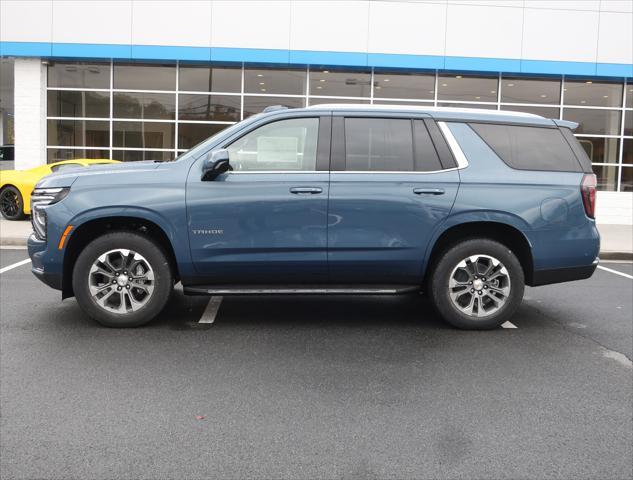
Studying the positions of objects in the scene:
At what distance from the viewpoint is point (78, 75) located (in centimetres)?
1869

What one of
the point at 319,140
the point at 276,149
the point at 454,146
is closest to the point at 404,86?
the point at 454,146

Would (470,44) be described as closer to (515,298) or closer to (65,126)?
(65,126)

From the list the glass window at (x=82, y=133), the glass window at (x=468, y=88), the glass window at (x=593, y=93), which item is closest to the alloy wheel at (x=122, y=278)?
the glass window at (x=82, y=133)

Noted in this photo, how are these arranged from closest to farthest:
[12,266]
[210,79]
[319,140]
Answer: [319,140] → [12,266] → [210,79]

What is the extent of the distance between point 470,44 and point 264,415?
54.3ft

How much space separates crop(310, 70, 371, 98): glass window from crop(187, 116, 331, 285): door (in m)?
13.5

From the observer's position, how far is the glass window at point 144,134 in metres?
18.8

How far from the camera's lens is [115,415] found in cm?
380

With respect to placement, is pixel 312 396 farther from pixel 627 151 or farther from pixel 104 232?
pixel 627 151

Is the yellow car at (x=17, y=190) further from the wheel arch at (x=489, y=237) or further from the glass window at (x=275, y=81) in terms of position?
the wheel arch at (x=489, y=237)

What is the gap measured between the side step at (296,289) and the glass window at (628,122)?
16.5 meters

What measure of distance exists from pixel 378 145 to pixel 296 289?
1473 millimetres

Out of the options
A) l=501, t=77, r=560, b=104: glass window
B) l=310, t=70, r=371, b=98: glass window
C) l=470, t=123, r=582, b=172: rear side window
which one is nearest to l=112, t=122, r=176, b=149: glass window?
l=310, t=70, r=371, b=98: glass window

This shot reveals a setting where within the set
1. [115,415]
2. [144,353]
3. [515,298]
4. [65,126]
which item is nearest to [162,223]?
[144,353]
